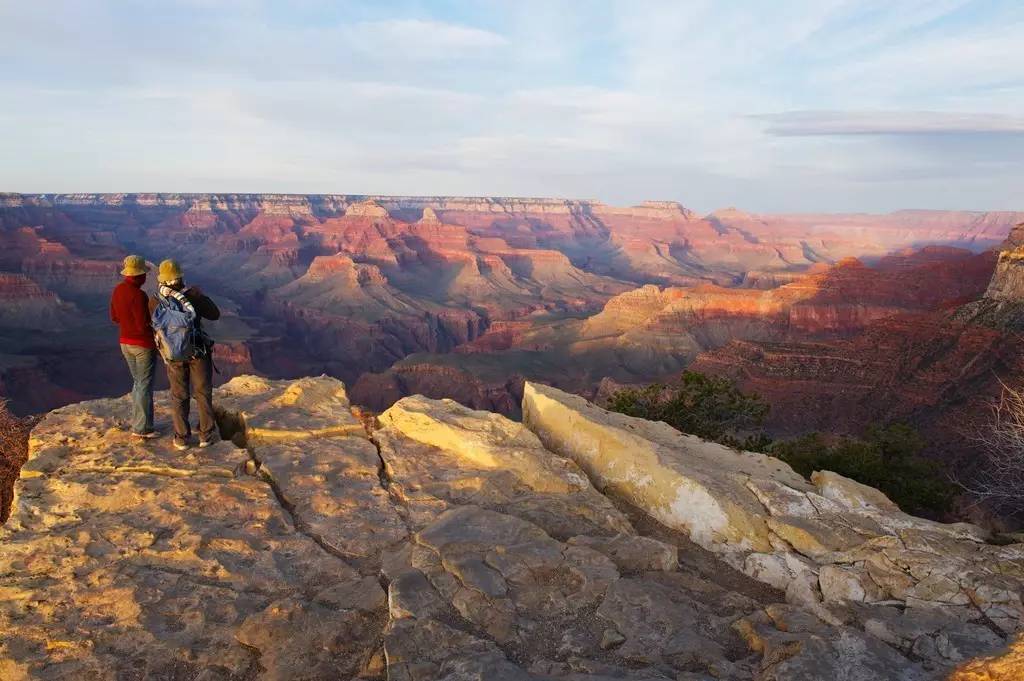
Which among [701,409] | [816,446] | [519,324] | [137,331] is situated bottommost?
[519,324]

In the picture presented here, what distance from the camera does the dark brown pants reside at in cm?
716

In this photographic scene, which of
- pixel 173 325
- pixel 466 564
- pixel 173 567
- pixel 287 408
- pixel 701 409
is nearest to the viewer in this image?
pixel 173 567

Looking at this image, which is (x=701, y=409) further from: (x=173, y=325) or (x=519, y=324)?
(x=519, y=324)

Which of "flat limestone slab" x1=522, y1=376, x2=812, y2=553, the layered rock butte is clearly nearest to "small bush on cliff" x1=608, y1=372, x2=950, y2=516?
"flat limestone slab" x1=522, y1=376, x2=812, y2=553

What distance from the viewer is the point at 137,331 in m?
7.27

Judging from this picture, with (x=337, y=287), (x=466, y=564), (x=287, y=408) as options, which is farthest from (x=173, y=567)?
(x=337, y=287)

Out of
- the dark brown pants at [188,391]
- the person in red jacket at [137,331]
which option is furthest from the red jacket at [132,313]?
the dark brown pants at [188,391]

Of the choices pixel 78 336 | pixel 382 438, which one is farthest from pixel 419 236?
pixel 382 438

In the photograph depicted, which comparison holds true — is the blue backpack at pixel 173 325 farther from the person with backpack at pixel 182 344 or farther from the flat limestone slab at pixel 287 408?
the flat limestone slab at pixel 287 408

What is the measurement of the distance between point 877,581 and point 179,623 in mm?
6025

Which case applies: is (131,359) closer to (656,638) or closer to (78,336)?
(656,638)

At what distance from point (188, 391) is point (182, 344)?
59 cm

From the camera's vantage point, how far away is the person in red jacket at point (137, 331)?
7.17 meters

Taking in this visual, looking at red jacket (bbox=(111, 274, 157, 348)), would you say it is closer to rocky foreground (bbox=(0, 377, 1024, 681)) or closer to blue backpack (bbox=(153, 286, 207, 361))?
blue backpack (bbox=(153, 286, 207, 361))
